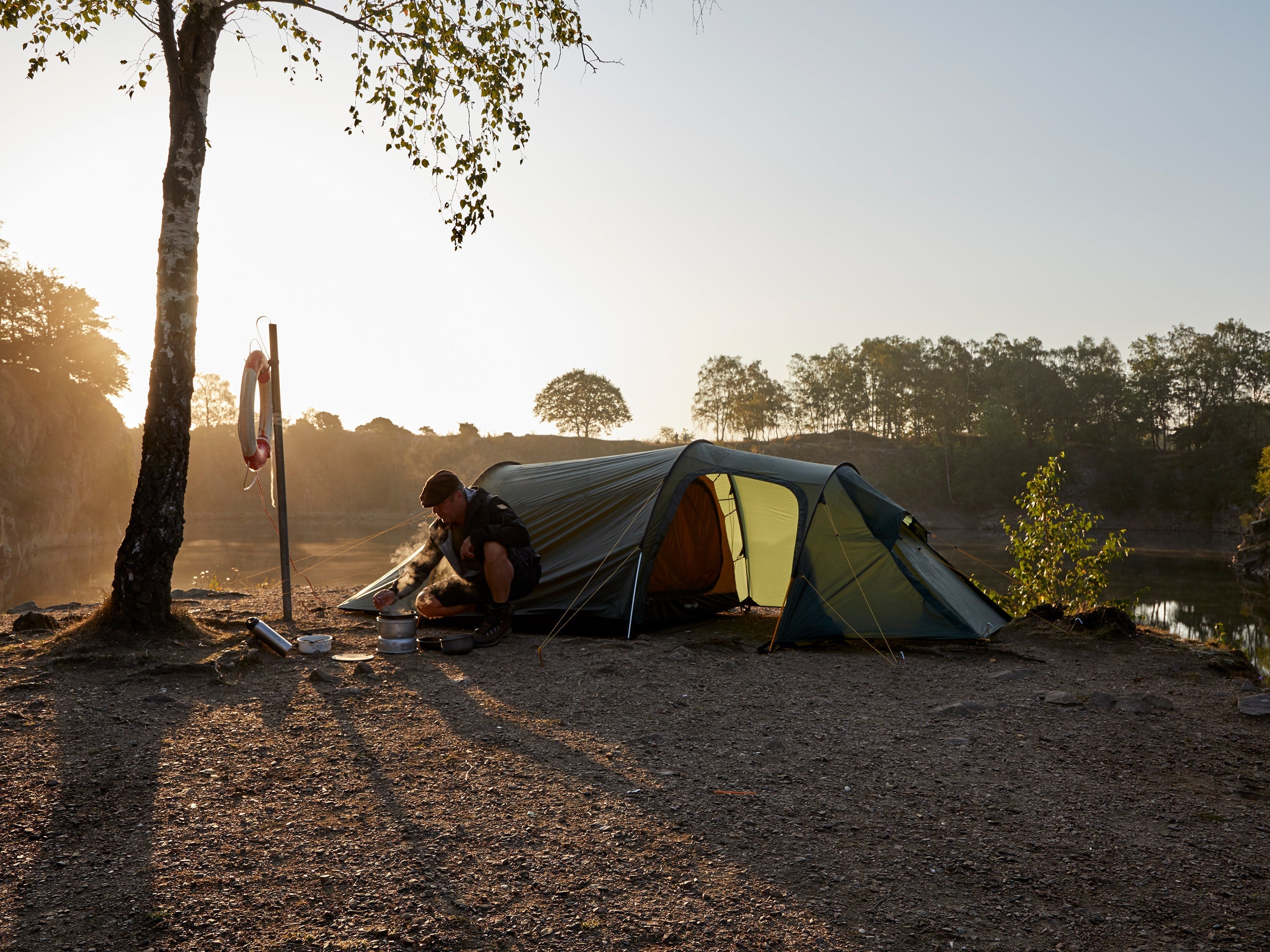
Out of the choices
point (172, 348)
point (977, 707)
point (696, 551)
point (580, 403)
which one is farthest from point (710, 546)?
point (580, 403)

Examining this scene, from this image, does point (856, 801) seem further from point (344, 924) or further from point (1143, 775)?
point (344, 924)

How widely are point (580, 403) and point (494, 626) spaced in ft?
180

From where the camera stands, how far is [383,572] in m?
18.8

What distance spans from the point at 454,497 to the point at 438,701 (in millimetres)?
2191

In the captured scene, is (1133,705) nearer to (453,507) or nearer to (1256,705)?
(1256,705)

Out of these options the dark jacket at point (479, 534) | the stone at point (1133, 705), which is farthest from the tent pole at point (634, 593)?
the stone at point (1133, 705)

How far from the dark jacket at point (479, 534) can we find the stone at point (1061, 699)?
13.9ft

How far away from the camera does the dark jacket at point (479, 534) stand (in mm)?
7102

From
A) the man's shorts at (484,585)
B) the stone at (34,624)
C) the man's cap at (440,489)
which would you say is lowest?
the stone at (34,624)

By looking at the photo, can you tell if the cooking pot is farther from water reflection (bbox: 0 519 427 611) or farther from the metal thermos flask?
water reflection (bbox: 0 519 427 611)

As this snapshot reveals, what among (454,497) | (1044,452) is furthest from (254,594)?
(1044,452)

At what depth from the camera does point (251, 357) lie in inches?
297

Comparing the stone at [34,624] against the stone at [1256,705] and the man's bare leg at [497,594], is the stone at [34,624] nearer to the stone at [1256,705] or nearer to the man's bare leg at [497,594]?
the man's bare leg at [497,594]

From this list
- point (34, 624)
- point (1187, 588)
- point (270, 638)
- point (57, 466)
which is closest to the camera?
point (270, 638)
